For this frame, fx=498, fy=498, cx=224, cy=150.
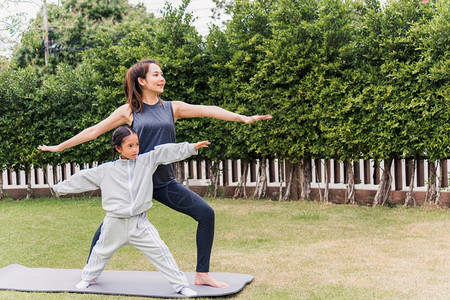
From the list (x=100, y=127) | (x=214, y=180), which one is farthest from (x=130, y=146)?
(x=214, y=180)

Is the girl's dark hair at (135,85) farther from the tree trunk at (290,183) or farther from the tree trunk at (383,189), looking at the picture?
the tree trunk at (290,183)

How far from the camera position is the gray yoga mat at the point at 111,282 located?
14.0 ft

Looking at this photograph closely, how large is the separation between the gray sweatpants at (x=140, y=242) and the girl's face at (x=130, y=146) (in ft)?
1.79

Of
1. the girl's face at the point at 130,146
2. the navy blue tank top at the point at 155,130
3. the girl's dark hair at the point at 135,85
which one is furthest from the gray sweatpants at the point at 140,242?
the girl's dark hair at the point at 135,85

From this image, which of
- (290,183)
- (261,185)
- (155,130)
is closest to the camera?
(155,130)

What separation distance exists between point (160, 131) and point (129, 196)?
0.62 m

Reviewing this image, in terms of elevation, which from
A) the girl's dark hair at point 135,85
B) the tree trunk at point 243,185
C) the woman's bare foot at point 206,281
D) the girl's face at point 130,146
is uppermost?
the girl's dark hair at point 135,85

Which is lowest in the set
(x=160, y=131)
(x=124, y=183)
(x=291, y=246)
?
(x=291, y=246)

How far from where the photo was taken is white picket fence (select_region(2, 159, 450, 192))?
9.46m

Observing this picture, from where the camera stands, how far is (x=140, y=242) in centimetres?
422

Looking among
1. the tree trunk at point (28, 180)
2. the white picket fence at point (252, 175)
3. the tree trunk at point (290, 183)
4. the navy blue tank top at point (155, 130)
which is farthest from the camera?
the tree trunk at point (28, 180)

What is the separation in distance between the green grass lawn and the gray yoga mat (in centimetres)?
13

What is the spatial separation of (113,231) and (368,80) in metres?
6.06

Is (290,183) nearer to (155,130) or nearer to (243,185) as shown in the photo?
(243,185)
